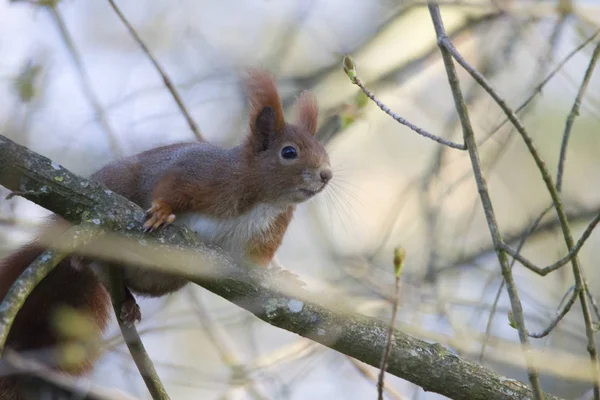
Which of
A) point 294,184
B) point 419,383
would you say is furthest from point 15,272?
point 419,383

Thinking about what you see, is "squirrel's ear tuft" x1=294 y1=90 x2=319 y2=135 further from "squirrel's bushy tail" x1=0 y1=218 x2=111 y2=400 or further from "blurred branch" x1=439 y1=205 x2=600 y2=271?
"blurred branch" x1=439 y1=205 x2=600 y2=271

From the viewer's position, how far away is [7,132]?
3539mm

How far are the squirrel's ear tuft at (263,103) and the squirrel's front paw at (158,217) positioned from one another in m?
0.63

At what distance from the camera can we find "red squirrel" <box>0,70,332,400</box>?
269cm

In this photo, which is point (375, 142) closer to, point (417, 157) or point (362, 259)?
point (417, 157)

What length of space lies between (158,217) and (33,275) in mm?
513

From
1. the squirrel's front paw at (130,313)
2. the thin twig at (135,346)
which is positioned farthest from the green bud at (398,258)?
the squirrel's front paw at (130,313)

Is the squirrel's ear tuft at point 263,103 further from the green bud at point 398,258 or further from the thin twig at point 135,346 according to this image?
the green bud at point 398,258

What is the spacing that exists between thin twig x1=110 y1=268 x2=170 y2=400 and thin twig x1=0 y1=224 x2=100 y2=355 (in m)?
0.55

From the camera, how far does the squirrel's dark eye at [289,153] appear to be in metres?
2.80

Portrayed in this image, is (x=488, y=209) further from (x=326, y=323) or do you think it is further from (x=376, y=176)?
(x=376, y=176)

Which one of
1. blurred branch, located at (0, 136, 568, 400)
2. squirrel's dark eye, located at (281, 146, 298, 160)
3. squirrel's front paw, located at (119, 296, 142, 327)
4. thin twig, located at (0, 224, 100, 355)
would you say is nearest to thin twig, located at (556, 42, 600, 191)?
blurred branch, located at (0, 136, 568, 400)

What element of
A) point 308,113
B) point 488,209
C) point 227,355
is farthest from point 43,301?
point 488,209

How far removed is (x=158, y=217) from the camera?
223cm
